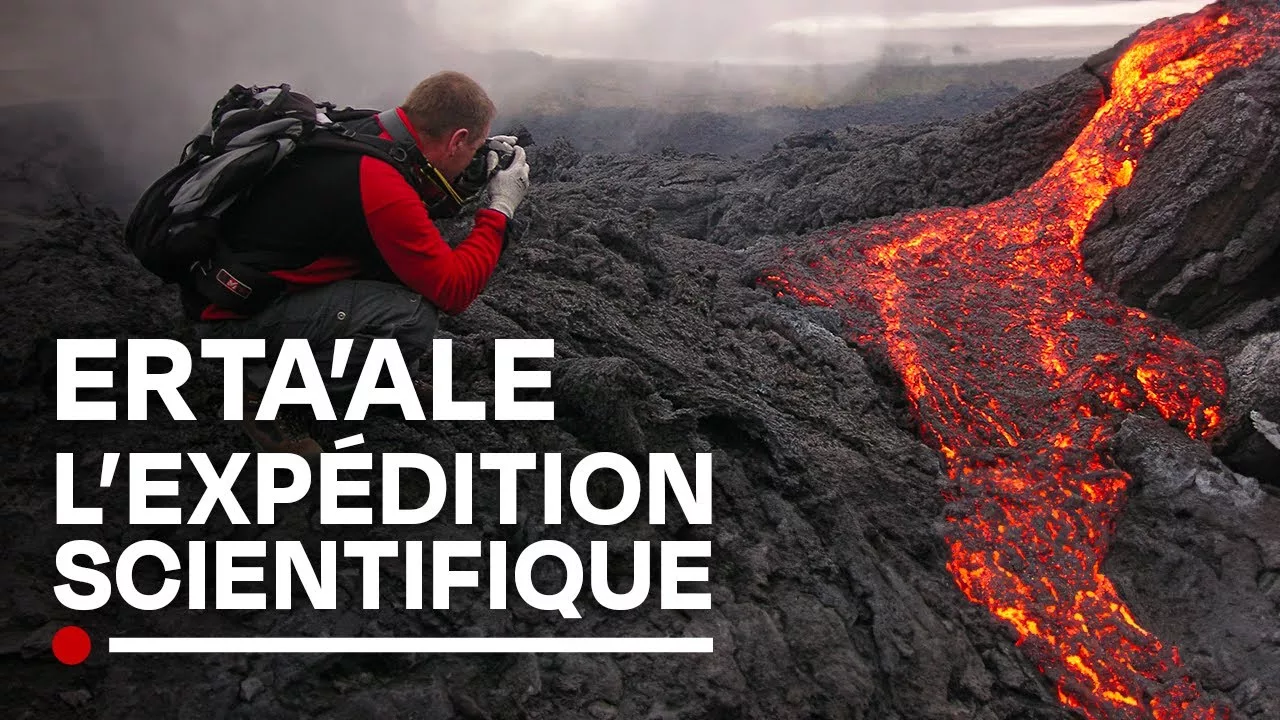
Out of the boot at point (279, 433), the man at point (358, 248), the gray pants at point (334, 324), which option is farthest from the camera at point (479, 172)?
the boot at point (279, 433)

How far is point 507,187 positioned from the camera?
150 inches

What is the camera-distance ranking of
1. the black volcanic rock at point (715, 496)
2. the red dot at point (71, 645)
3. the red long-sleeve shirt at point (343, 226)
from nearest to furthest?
the red dot at point (71, 645) → the black volcanic rock at point (715, 496) → the red long-sleeve shirt at point (343, 226)

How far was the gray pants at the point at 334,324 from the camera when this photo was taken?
3.44 meters

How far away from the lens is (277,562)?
320 cm

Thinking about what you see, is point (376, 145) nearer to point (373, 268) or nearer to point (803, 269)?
point (373, 268)

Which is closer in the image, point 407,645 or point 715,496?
point 407,645

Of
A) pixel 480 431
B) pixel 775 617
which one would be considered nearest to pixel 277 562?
pixel 480 431

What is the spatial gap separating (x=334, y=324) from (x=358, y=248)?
1.11ft

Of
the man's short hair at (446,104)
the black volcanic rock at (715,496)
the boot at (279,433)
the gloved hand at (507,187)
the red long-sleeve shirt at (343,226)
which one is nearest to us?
the black volcanic rock at (715,496)

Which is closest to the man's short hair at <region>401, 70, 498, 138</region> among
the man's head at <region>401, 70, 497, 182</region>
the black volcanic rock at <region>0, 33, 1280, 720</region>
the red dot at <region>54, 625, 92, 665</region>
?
the man's head at <region>401, 70, 497, 182</region>

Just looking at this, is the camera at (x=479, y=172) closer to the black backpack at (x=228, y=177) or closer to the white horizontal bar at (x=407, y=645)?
the black backpack at (x=228, y=177)

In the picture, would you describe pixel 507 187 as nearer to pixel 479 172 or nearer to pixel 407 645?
pixel 479 172

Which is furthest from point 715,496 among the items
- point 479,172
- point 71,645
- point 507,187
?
point 71,645

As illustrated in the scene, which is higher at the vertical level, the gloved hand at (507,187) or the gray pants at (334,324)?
the gloved hand at (507,187)
